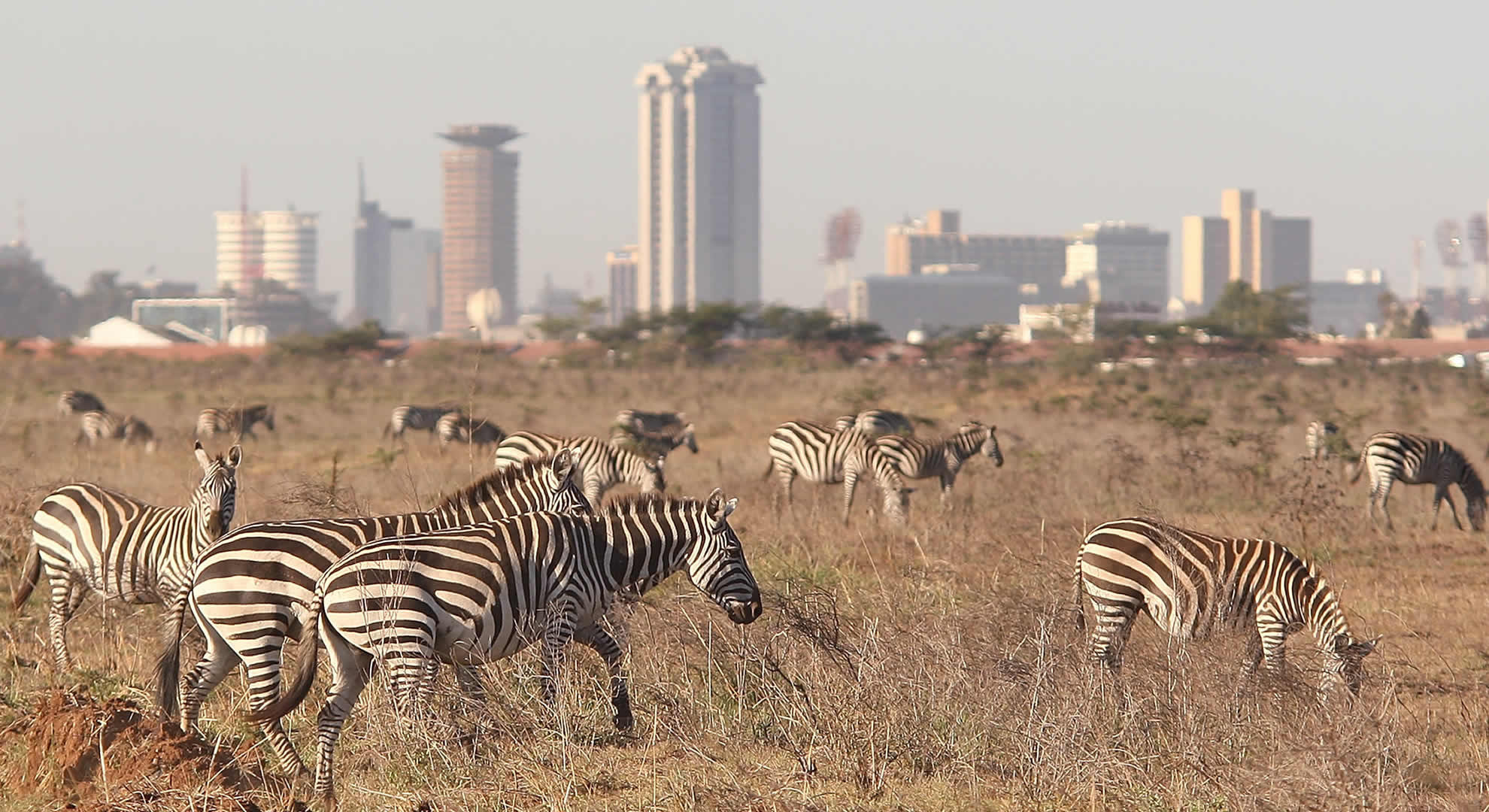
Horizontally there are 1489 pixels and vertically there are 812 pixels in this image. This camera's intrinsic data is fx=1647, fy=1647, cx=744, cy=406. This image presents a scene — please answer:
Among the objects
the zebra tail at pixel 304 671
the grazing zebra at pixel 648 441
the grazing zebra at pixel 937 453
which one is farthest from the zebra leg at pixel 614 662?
the grazing zebra at pixel 648 441

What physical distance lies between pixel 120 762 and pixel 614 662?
76.3 inches

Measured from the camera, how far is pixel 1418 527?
1490 cm

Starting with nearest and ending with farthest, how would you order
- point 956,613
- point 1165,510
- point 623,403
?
point 956,613 → point 1165,510 → point 623,403

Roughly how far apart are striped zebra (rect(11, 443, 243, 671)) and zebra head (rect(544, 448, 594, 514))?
1767mm

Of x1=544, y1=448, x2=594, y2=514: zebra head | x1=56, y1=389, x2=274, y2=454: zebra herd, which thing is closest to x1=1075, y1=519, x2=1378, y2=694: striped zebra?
x1=544, y1=448, x2=594, y2=514: zebra head

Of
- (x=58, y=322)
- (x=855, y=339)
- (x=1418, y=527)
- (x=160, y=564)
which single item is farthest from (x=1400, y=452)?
(x=58, y=322)

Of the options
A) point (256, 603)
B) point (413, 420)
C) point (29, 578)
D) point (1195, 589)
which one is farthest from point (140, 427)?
point (1195, 589)

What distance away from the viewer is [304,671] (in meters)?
6.04

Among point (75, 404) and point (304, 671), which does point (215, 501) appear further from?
point (75, 404)

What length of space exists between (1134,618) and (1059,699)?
169cm

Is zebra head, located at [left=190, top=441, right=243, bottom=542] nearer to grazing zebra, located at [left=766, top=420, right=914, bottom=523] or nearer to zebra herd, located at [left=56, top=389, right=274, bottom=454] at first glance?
grazing zebra, located at [left=766, top=420, right=914, bottom=523]

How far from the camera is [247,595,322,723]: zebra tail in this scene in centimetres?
603

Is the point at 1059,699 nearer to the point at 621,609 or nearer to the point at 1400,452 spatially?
the point at 621,609

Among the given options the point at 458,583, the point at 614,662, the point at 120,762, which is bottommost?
the point at 120,762
